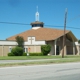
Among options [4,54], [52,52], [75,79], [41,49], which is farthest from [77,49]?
[75,79]

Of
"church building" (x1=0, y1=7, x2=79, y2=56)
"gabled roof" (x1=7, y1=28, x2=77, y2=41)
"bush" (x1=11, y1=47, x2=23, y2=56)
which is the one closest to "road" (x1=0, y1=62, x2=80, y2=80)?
"bush" (x1=11, y1=47, x2=23, y2=56)

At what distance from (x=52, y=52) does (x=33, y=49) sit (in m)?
4.76

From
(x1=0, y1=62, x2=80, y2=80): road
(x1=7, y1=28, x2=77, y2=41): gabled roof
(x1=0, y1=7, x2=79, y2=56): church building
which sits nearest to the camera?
(x1=0, y1=62, x2=80, y2=80): road

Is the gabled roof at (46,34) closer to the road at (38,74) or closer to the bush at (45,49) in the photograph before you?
the bush at (45,49)

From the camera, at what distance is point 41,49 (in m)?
52.5

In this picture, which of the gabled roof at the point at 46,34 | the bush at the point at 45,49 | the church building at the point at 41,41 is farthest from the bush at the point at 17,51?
the gabled roof at the point at 46,34

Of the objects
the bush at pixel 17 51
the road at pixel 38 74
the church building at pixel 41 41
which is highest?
the church building at pixel 41 41

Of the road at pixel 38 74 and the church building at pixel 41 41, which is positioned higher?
the church building at pixel 41 41

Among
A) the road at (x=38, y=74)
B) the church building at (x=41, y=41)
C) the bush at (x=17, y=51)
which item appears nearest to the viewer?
the road at (x=38, y=74)

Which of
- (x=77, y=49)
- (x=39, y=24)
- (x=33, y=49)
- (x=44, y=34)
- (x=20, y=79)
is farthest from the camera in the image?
(x=39, y=24)

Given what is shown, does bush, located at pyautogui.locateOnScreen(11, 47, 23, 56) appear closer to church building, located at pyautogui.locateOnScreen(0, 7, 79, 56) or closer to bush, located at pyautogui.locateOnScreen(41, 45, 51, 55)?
church building, located at pyautogui.locateOnScreen(0, 7, 79, 56)

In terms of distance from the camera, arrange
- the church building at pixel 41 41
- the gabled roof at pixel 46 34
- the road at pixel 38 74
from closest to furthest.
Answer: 1. the road at pixel 38 74
2. the church building at pixel 41 41
3. the gabled roof at pixel 46 34

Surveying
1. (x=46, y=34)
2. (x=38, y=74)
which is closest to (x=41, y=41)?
(x=46, y=34)

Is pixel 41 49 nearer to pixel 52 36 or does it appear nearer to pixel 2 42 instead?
pixel 52 36
